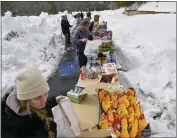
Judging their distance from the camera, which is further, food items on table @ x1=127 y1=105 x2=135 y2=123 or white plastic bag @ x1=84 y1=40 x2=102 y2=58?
white plastic bag @ x1=84 y1=40 x2=102 y2=58

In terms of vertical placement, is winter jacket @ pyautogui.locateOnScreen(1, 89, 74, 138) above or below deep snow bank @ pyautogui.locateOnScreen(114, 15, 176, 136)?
above

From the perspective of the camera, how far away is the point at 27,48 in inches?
401

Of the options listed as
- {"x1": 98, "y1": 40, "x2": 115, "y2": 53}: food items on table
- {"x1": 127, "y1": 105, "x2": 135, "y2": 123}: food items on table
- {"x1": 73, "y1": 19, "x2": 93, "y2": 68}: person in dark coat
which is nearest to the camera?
{"x1": 127, "y1": 105, "x2": 135, "y2": 123}: food items on table

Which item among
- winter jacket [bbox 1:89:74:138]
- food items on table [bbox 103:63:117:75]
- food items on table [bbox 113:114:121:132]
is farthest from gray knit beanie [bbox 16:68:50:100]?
food items on table [bbox 103:63:117:75]

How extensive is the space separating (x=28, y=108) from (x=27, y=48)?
818 cm

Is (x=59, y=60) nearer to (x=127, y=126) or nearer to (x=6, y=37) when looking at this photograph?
(x=6, y=37)

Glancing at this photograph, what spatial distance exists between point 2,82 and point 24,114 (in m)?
4.74

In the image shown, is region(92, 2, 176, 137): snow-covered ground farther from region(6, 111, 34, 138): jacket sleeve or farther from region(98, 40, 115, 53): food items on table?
region(6, 111, 34, 138): jacket sleeve

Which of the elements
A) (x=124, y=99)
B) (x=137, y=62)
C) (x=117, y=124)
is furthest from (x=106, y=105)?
(x=137, y=62)

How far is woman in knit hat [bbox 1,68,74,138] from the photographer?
2254mm

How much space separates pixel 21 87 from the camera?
7.39ft

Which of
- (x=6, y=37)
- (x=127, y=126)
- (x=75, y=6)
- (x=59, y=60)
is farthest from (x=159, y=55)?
(x=75, y=6)

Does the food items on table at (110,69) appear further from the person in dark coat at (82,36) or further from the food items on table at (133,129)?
the food items on table at (133,129)

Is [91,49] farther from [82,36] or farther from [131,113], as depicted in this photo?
[131,113]
